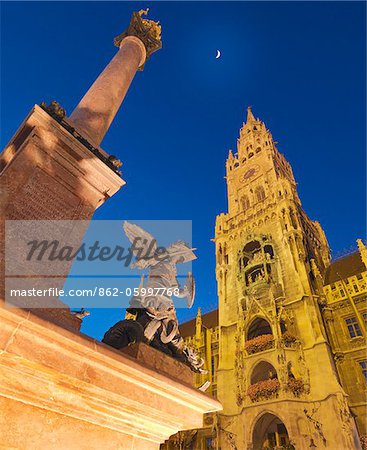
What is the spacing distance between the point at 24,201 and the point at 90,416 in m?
3.22

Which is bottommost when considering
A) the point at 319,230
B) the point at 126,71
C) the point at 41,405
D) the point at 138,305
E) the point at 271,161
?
the point at 41,405

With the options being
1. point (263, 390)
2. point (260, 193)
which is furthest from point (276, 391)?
point (260, 193)

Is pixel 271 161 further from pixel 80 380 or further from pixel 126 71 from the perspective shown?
pixel 80 380

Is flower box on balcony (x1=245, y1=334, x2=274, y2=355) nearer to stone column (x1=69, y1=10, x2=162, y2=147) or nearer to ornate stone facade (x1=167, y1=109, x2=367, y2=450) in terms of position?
ornate stone facade (x1=167, y1=109, x2=367, y2=450)

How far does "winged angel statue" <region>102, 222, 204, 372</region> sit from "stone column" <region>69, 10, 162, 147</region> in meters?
2.40

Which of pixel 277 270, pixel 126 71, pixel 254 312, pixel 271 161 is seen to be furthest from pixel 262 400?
pixel 271 161

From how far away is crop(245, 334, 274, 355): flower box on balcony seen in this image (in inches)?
913

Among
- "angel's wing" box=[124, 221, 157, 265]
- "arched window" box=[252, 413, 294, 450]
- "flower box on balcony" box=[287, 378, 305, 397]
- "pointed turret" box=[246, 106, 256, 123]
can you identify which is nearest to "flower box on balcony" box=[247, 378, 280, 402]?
"flower box on balcony" box=[287, 378, 305, 397]

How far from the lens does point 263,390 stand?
830 inches

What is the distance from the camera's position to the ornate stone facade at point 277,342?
63.5 ft

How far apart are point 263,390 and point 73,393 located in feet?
69.5

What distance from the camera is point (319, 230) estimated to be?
38000 mm

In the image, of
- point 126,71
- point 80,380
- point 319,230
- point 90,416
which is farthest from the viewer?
point 319,230

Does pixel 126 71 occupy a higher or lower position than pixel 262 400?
higher
